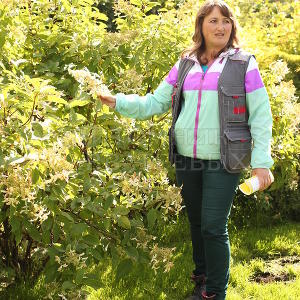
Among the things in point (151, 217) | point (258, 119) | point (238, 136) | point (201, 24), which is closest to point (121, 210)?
point (151, 217)

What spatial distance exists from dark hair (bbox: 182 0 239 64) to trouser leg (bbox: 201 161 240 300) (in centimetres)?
61

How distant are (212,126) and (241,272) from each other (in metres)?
1.34

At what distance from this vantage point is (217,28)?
2469mm

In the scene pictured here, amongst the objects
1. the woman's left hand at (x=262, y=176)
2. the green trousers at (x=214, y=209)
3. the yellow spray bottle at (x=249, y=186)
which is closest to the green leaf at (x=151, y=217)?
the green trousers at (x=214, y=209)

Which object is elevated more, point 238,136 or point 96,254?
point 238,136

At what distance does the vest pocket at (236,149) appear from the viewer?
2361 millimetres

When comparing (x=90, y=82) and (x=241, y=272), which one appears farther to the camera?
(x=241, y=272)

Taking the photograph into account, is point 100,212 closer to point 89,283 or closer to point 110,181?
point 110,181

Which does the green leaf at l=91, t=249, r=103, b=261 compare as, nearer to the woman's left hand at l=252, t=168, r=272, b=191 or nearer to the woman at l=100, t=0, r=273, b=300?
the woman at l=100, t=0, r=273, b=300

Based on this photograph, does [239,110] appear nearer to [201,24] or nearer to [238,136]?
[238,136]

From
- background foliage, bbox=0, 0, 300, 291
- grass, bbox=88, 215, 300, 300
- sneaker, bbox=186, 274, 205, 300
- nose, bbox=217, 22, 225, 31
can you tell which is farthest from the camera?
grass, bbox=88, 215, 300, 300

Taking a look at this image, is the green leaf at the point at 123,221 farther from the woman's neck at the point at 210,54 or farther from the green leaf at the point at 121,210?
the woman's neck at the point at 210,54

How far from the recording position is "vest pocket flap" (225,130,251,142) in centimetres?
236

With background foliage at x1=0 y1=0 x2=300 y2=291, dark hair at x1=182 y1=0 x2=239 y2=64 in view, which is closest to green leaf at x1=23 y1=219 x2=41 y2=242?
background foliage at x1=0 y1=0 x2=300 y2=291
